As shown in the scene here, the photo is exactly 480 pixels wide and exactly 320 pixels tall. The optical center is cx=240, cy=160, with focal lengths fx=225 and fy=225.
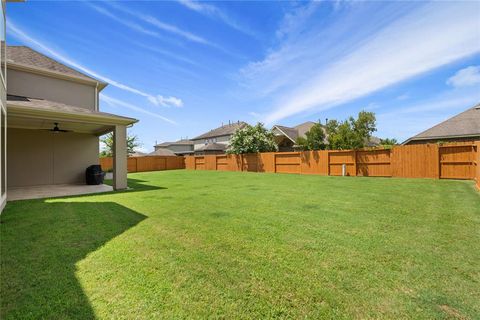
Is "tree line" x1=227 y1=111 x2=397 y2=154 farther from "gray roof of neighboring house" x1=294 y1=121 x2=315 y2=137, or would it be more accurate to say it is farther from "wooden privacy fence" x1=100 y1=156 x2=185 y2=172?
"gray roof of neighboring house" x1=294 y1=121 x2=315 y2=137

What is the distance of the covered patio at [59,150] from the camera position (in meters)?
8.65

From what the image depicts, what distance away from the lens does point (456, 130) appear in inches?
650

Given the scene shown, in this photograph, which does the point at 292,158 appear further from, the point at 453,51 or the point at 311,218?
the point at 311,218

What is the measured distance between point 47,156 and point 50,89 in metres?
3.23

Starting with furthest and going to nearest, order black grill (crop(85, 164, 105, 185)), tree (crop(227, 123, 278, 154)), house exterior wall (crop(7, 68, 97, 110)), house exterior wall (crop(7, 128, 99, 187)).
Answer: tree (crop(227, 123, 278, 154)), black grill (crop(85, 164, 105, 185)), house exterior wall (crop(7, 128, 99, 187)), house exterior wall (crop(7, 68, 97, 110))

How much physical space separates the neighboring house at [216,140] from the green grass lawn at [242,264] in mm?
30667

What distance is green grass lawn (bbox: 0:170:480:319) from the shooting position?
2.02 metres

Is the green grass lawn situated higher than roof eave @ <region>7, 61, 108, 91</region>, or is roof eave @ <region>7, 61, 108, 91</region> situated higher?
roof eave @ <region>7, 61, 108, 91</region>

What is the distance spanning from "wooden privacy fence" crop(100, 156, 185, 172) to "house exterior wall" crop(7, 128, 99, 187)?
31.1ft

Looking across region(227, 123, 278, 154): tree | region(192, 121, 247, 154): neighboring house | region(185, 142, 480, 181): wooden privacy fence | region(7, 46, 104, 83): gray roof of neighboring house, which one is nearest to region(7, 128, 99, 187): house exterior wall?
region(7, 46, 104, 83): gray roof of neighboring house

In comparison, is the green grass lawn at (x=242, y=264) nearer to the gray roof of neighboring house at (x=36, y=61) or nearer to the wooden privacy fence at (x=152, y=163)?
the gray roof of neighboring house at (x=36, y=61)

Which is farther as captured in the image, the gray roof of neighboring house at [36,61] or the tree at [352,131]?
the tree at [352,131]

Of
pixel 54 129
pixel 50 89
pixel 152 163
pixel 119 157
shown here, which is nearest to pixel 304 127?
pixel 152 163

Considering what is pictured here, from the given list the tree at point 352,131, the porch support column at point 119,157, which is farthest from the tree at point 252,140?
the porch support column at point 119,157
